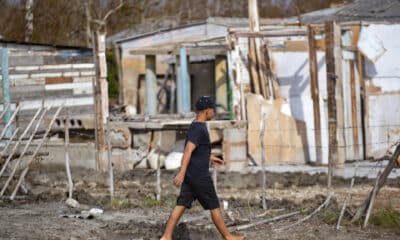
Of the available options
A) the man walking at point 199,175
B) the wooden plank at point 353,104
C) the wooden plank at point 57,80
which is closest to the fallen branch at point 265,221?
the man walking at point 199,175

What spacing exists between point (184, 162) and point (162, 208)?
297cm

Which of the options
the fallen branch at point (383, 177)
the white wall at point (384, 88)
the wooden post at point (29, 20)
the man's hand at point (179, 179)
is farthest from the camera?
the wooden post at point (29, 20)

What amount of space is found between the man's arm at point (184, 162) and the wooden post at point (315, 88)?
8667 mm

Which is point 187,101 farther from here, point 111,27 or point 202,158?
point 111,27

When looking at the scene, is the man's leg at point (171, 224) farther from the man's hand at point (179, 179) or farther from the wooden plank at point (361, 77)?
the wooden plank at point (361, 77)

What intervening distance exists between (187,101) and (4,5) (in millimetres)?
13053

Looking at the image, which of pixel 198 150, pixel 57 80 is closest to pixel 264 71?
pixel 57 80

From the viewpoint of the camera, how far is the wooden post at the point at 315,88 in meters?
16.5

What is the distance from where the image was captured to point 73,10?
30.1 metres

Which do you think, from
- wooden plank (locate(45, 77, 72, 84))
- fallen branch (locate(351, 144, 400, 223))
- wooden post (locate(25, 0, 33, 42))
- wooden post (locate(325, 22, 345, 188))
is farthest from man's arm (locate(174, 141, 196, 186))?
wooden post (locate(25, 0, 33, 42))

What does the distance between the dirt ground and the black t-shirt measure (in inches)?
41.4

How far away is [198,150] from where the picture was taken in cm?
830

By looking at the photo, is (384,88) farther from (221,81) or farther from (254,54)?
(221,81)

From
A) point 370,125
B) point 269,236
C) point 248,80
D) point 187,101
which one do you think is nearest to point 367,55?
point 370,125
